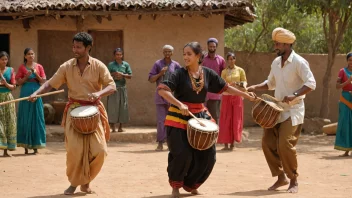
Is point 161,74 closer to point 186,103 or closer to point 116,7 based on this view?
point 116,7

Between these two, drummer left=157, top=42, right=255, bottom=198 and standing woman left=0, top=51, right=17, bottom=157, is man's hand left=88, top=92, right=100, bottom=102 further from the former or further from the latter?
standing woman left=0, top=51, right=17, bottom=157

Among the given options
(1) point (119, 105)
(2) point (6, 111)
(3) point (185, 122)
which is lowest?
(1) point (119, 105)

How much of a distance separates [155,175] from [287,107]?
247cm

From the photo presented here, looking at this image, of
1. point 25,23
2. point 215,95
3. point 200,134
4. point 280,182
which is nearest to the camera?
point 200,134

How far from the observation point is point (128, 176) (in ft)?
34.2

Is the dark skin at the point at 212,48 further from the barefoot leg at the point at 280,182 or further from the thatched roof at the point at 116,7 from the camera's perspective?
the barefoot leg at the point at 280,182

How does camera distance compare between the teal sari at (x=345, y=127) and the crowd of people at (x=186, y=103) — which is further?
the teal sari at (x=345, y=127)

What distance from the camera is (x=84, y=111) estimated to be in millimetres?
8477

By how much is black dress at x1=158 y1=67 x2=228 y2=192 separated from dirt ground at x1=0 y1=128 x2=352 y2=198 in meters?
0.32

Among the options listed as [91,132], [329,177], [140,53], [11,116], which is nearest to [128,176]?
[91,132]

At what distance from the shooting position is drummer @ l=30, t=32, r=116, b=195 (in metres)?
8.57

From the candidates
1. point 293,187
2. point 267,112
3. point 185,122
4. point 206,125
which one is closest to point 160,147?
point 293,187

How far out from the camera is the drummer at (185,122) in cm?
823

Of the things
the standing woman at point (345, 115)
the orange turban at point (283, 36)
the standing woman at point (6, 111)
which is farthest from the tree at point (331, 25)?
the orange turban at point (283, 36)
